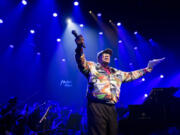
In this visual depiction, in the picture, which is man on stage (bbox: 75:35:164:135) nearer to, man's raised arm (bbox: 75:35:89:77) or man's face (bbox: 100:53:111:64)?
man's raised arm (bbox: 75:35:89:77)

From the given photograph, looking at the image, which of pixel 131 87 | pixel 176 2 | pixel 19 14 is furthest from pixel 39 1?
pixel 131 87

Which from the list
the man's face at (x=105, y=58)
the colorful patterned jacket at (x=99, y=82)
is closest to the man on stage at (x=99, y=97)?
the colorful patterned jacket at (x=99, y=82)

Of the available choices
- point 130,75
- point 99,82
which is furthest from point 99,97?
point 130,75

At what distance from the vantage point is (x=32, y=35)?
13406 mm

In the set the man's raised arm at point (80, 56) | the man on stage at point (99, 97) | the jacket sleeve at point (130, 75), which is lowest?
the man on stage at point (99, 97)

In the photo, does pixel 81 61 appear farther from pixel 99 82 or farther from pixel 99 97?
pixel 99 97

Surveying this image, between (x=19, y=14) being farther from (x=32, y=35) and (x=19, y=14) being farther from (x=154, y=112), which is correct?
(x=154, y=112)

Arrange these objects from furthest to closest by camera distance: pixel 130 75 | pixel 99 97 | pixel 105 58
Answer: pixel 130 75 < pixel 105 58 < pixel 99 97

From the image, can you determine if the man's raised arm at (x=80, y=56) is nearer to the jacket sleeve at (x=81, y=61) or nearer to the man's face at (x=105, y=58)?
the jacket sleeve at (x=81, y=61)

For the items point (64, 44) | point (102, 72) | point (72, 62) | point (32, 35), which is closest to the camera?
point (102, 72)

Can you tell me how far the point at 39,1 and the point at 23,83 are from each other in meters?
8.76

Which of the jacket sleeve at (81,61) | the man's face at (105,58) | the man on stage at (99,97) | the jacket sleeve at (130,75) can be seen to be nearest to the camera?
the man on stage at (99,97)

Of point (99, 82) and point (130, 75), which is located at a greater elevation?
point (130, 75)

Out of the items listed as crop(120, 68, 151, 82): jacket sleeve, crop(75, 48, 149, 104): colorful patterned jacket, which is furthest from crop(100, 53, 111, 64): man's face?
crop(120, 68, 151, 82): jacket sleeve
